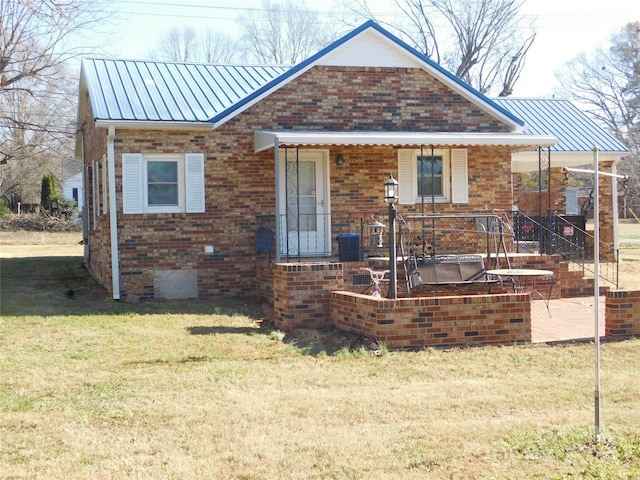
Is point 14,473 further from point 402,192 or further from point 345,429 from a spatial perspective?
point 402,192

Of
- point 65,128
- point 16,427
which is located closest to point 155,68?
point 16,427

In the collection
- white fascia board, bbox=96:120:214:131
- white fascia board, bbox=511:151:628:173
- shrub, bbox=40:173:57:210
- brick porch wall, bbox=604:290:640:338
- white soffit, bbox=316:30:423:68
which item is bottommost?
brick porch wall, bbox=604:290:640:338

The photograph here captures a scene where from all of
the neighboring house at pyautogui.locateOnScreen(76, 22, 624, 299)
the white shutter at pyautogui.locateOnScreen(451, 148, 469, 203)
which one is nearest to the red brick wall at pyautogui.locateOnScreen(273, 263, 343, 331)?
the neighboring house at pyautogui.locateOnScreen(76, 22, 624, 299)

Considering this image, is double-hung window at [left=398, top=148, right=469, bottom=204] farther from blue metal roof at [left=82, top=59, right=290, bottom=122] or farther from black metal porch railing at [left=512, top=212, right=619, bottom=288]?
blue metal roof at [left=82, top=59, right=290, bottom=122]

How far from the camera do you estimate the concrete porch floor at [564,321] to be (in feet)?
31.1

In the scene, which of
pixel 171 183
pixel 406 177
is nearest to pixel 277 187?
pixel 171 183

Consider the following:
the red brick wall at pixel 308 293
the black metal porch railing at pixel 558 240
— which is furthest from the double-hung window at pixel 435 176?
the red brick wall at pixel 308 293

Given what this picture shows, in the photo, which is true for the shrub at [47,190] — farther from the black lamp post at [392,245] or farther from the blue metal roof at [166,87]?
the black lamp post at [392,245]

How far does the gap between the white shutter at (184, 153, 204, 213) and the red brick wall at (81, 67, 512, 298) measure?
4.9 inches

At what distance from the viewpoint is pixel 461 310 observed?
8.96m

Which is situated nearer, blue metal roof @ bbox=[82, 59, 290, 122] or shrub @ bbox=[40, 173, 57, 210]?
blue metal roof @ bbox=[82, 59, 290, 122]

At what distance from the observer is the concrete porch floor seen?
9.49 metres

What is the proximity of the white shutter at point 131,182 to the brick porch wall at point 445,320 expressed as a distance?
6091 mm

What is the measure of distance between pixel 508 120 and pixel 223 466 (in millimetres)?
12120
